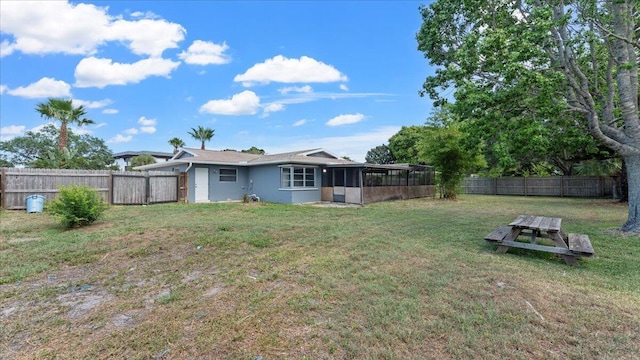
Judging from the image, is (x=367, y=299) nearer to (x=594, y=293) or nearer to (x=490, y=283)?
(x=490, y=283)

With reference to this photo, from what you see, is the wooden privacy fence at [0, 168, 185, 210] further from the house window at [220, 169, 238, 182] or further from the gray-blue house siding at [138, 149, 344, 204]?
the house window at [220, 169, 238, 182]

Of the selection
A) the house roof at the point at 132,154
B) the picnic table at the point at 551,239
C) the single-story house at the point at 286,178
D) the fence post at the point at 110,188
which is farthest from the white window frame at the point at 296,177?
the house roof at the point at 132,154

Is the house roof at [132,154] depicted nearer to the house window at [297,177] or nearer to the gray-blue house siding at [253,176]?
the gray-blue house siding at [253,176]

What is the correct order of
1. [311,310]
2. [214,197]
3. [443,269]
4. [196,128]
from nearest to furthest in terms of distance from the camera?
[311,310] < [443,269] < [214,197] < [196,128]

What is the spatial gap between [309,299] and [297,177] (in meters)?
12.4

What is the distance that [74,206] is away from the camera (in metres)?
7.29

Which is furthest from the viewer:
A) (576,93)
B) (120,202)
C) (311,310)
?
(120,202)

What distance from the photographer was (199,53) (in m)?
14.5

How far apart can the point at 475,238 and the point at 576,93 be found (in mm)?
5338

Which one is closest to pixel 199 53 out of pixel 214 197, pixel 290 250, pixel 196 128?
pixel 214 197

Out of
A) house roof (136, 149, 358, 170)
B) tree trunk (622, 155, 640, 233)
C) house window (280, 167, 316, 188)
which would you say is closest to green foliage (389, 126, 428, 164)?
house roof (136, 149, 358, 170)

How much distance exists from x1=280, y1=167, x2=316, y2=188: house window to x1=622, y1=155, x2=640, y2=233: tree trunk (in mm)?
11902

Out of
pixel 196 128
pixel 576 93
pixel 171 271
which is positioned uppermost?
pixel 196 128

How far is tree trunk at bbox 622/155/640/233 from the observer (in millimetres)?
7109
